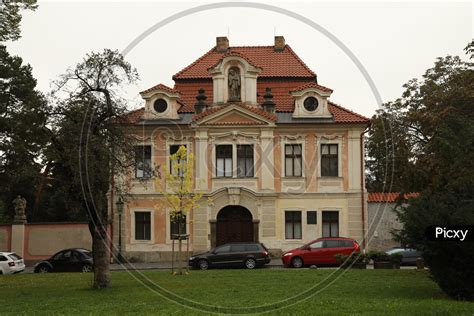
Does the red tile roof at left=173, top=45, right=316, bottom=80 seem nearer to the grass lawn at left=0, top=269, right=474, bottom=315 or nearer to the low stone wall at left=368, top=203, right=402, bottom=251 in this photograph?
the low stone wall at left=368, top=203, right=402, bottom=251

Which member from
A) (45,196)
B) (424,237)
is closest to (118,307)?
(424,237)

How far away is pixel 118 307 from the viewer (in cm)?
1636

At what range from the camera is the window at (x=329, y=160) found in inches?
1505

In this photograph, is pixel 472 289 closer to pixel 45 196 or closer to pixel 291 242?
pixel 291 242

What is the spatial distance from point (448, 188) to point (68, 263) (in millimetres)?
19806

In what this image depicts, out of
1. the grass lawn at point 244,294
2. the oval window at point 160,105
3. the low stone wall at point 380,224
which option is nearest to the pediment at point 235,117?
the oval window at point 160,105

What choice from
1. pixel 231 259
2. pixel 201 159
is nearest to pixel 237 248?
pixel 231 259

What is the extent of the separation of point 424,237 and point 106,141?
992 cm

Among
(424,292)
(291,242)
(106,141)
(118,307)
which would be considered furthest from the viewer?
(291,242)

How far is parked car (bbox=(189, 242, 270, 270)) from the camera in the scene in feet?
106

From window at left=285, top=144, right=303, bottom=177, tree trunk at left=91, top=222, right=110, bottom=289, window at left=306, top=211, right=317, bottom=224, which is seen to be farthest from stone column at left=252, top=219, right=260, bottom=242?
tree trunk at left=91, top=222, right=110, bottom=289

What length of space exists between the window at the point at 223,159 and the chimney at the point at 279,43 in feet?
29.8

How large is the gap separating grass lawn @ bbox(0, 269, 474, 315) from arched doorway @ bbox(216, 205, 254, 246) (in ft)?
36.2

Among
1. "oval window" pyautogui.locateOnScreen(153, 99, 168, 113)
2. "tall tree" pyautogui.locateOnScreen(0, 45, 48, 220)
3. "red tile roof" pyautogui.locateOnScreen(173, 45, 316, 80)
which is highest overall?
"red tile roof" pyautogui.locateOnScreen(173, 45, 316, 80)
